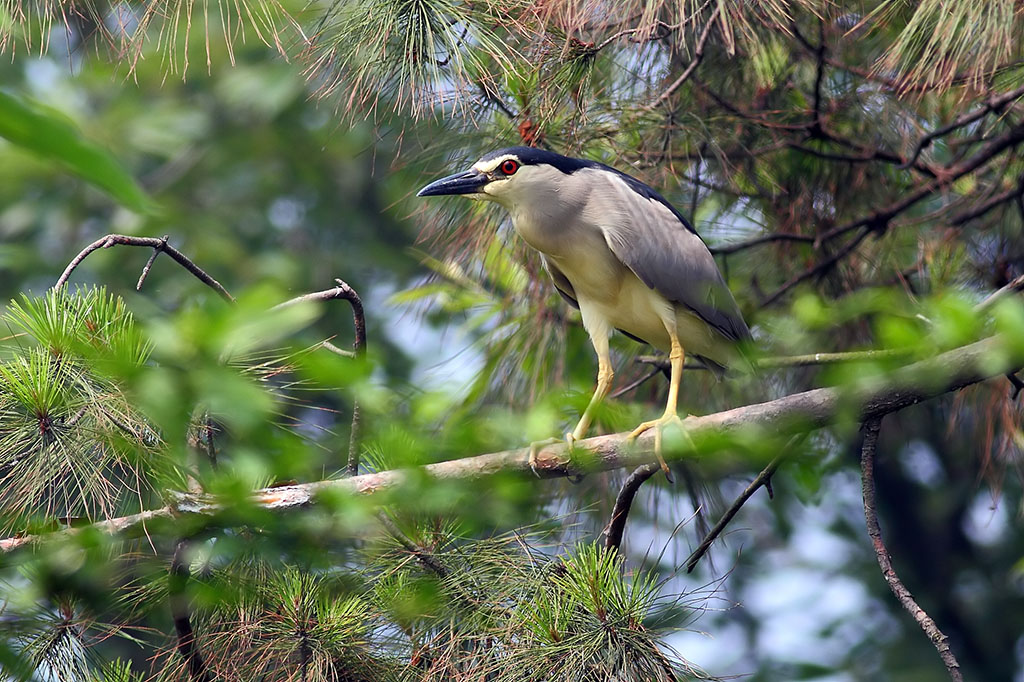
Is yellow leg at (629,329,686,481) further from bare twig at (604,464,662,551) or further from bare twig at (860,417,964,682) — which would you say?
bare twig at (860,417,964,682)

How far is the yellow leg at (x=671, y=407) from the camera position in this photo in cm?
177

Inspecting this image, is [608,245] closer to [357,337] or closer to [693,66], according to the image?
[693,66]

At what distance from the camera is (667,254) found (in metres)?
2.37

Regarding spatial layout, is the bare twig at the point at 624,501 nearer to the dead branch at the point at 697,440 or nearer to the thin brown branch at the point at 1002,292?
the dead branch at the point at 697,440

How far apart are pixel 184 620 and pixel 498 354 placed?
1.42 meters

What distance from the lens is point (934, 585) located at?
3.95m

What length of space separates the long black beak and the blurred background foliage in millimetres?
145

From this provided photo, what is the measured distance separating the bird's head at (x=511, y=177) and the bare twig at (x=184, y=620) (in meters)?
1.11

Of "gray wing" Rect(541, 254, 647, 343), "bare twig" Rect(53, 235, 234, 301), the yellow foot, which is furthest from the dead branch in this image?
"gray wing" Rect(541, 254, 647, 343)

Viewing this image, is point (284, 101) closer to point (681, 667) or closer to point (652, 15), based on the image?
point (652, 15)

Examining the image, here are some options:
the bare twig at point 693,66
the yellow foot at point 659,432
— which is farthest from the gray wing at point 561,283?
the yellow foot at point 659,432

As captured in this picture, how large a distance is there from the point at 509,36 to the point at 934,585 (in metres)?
3.02

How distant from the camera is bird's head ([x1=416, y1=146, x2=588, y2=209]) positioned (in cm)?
225

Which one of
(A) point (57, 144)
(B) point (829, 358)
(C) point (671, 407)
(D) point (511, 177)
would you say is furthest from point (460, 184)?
(A) point (57, 144)
